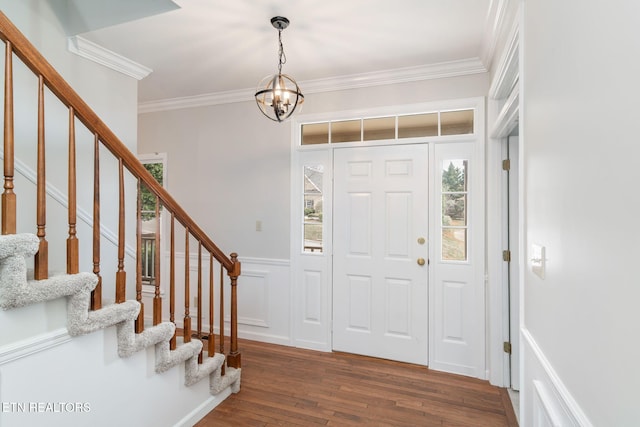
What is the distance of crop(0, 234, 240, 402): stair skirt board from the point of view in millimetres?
1245

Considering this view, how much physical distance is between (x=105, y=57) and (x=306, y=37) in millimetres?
1609

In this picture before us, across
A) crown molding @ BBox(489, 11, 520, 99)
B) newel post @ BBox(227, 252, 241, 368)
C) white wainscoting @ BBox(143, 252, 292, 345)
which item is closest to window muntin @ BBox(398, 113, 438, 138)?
crown molding @ BBox(489, 11, 520, 99)

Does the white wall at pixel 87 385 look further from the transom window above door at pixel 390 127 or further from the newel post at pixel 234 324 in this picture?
the transom window above door at pixel 390 127

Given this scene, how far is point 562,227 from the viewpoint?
1.01 meters

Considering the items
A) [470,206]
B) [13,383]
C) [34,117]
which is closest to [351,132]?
[470,206]

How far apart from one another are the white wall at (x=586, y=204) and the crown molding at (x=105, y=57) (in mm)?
2857

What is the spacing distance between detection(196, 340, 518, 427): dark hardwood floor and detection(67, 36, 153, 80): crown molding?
2.72m

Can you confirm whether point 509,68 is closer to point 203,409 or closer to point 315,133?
point 315,133

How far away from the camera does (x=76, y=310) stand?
58.3 inches

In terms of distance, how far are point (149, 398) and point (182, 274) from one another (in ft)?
7.10

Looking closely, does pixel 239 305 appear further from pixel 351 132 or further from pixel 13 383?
pixel 13 383

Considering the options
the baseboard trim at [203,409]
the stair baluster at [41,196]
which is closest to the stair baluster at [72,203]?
the stair baluster at [41,196]

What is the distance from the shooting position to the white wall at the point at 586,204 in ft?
2.21

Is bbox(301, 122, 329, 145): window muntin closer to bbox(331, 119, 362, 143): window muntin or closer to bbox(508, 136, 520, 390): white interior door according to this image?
bbox(331, 119, 362, 143): window muntin
